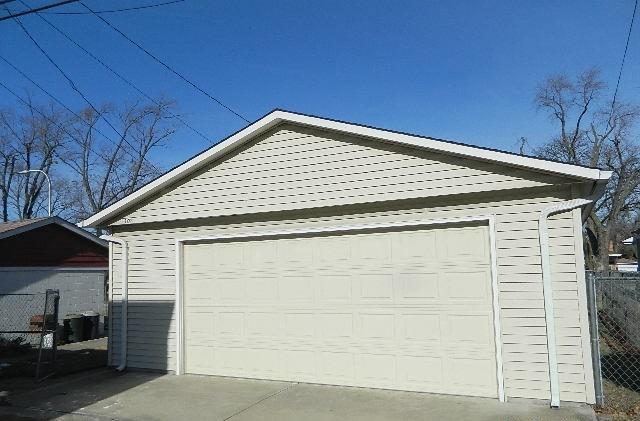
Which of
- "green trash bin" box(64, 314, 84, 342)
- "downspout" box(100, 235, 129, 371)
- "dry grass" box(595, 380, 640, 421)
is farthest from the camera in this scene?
"green trash bin" box(64, 314, 84, 342)

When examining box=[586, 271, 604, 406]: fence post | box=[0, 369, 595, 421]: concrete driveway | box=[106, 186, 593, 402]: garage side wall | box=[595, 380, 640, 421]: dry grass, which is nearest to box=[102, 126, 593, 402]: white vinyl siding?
box=[106, 186, 593, 402]: garage side wall

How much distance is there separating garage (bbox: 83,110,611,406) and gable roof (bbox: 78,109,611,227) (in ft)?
0.09

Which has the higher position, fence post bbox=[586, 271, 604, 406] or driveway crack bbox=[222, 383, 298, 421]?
fence post bbox=[586, 271, 604, 406]

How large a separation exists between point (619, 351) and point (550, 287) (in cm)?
457

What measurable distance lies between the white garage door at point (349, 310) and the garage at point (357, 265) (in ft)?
0.07

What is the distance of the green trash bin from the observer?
15.6 m

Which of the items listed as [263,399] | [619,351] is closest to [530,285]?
[263,399]

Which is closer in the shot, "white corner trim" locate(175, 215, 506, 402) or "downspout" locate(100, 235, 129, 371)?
"white corner trim" locate(175, 215, 506, 402)

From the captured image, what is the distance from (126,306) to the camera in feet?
34.2

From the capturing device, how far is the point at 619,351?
10367 millimetres

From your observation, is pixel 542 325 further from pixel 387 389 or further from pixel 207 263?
pixel 207 263

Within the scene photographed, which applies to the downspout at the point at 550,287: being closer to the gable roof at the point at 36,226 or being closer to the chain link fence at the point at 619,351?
the chain link fence at the point at 619,351

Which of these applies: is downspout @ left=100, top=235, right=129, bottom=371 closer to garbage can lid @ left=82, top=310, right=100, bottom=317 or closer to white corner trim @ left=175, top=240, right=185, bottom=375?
white corner trim @ left=175, top=240, right=185, bottom=375

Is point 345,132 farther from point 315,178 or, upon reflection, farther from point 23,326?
point 23,326
